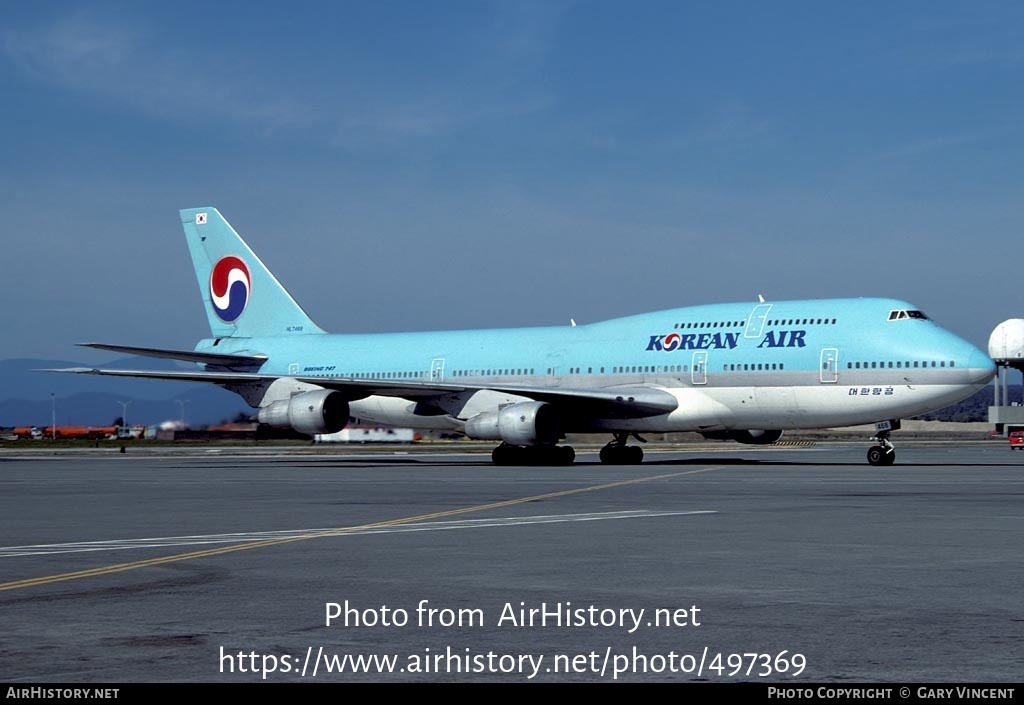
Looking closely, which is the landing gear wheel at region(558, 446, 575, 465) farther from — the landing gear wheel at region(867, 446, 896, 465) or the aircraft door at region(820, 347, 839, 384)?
the landing gear wheel at region(867, 446, 896, 465)

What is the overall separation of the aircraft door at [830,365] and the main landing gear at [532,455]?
352 inches

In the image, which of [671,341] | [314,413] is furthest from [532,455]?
[314,413]

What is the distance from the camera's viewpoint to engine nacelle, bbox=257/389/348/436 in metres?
42.5

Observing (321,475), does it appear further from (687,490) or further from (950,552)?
(950,552)

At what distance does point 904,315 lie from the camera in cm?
3881

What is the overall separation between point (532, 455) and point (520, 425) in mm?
2587

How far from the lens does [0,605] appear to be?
10242mm

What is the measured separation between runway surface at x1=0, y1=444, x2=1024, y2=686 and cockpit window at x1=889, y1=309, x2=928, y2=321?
638 inches

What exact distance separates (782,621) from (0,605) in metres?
6.20

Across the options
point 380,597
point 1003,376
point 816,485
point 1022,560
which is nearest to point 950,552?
point 1022,560

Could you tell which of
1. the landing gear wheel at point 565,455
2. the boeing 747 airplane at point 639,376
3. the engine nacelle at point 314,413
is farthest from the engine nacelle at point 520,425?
the engine nacelle at point 314,413

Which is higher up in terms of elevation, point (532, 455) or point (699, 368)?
point (699, 368)

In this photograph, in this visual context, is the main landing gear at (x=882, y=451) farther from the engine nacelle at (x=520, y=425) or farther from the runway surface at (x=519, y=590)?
the runway surface at (x=519, y=590)

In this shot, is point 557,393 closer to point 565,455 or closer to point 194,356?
point 565,455
